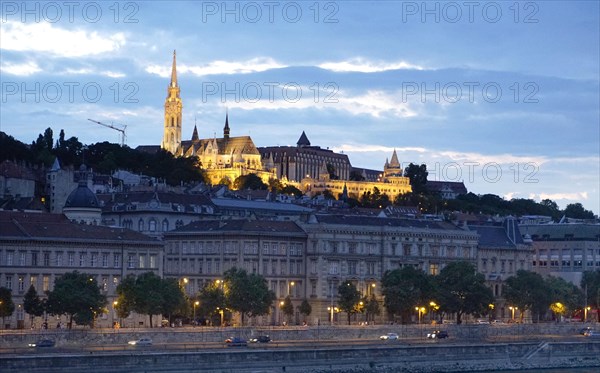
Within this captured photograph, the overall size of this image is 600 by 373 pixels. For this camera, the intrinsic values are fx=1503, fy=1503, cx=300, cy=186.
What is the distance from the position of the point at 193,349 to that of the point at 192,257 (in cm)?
3935

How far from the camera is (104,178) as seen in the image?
625 ft

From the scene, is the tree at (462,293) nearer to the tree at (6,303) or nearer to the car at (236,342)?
the car at (236,342)

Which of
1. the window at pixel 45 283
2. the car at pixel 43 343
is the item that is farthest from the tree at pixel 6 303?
the car at pixel 43 343

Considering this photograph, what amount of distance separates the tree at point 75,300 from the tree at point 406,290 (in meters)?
27.8

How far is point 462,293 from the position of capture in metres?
115

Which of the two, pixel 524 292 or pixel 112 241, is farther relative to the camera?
pixel 524 292

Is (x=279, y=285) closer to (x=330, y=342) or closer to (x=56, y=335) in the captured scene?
(x=330, y=342)

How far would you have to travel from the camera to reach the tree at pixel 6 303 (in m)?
94.2

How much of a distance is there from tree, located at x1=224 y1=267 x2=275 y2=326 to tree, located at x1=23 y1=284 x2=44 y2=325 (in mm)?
14884

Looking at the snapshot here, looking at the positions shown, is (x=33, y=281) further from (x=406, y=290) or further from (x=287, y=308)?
(x=406, y=290)

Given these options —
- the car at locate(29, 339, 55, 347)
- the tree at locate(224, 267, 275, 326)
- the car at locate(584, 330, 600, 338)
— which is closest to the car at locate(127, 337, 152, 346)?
the car at locate(29, 339, 55, 347)

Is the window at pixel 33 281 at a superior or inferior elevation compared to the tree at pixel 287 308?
superior

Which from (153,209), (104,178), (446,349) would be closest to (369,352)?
(446,349)

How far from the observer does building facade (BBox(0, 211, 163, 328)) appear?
324 ft
